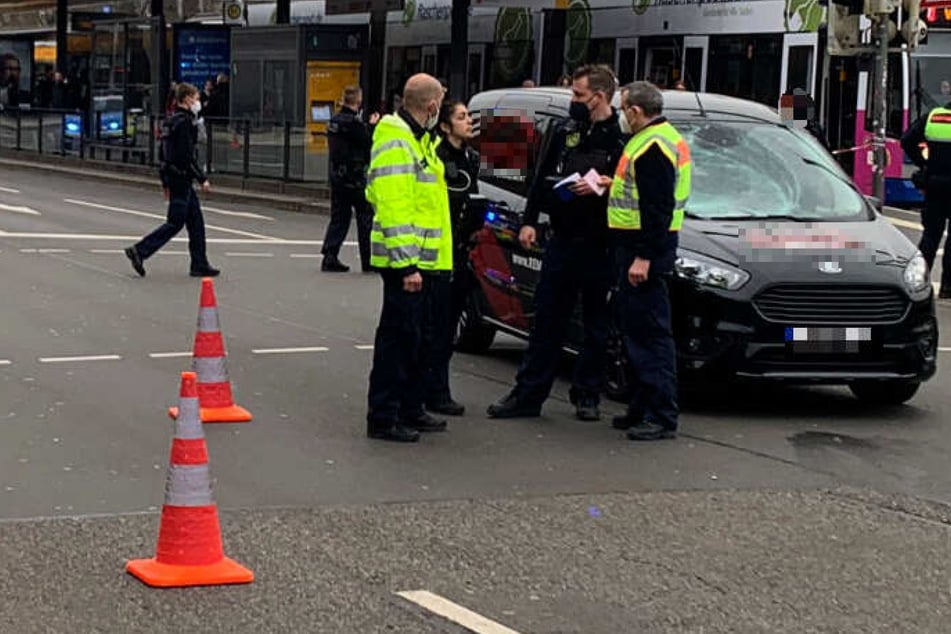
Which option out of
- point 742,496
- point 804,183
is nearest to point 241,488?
point 742,496

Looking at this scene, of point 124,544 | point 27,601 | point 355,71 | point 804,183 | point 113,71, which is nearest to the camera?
point 27,601

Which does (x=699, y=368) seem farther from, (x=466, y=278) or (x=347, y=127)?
(x=347, y=127)

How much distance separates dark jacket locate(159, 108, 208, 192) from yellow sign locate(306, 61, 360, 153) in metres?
12.6

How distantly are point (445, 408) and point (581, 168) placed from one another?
160 cm

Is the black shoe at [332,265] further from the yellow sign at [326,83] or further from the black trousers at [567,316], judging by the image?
the yellow sign at [326,83]

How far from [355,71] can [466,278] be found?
20430mm

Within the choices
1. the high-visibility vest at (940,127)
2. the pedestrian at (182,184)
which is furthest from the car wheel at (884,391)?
the pedestrian at (182,184)

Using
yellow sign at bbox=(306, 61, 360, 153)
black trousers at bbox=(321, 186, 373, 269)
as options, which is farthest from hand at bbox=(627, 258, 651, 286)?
yellow sign at bbox=(306, 61, 360, 153)

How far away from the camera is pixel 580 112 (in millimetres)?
9180

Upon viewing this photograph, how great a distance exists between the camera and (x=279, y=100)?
30.2 meters

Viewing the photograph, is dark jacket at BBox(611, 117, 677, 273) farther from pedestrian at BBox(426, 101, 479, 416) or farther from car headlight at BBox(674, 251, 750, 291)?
pedestrian at BBox(426, 101, 479, 416)

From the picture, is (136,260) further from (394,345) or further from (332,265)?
(394,345)

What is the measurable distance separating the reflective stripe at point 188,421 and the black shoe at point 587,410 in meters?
3.64

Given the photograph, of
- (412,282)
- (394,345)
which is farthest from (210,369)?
(412,282)
